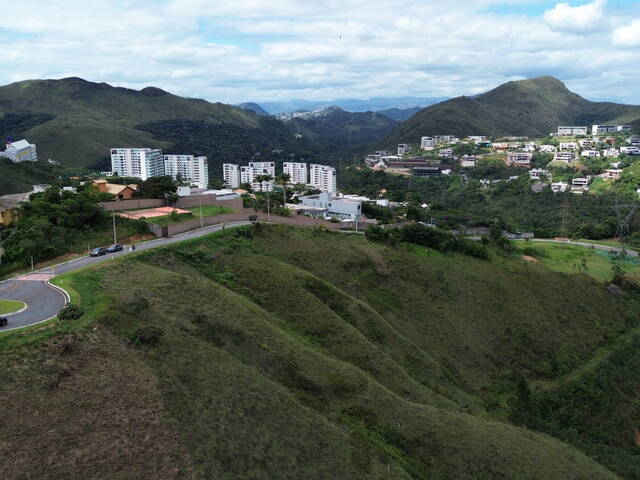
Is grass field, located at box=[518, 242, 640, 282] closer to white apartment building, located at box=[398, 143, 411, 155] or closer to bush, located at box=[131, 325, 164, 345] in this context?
bush, located at box=[131, 325, 164, 345]

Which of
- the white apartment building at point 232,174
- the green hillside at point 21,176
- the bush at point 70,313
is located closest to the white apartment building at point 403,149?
the white apartment building at point 232,174

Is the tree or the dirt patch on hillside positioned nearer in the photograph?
the dirt patch on hillside

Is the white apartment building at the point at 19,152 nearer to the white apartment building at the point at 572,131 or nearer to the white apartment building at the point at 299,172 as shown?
the white apartment building at the point at 299,172

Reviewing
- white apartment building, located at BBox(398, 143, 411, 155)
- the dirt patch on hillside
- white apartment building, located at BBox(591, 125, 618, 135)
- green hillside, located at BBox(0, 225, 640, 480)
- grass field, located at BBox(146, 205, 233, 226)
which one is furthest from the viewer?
white apartment building, located at BBox(591, 125, 618, 135)

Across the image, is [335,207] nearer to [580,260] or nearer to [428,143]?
[580,260]

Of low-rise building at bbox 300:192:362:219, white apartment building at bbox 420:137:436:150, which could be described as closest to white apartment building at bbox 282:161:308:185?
white apartment building at bbox 420:137:436:150

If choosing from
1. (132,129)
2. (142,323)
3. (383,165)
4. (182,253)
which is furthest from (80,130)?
(142,323)
